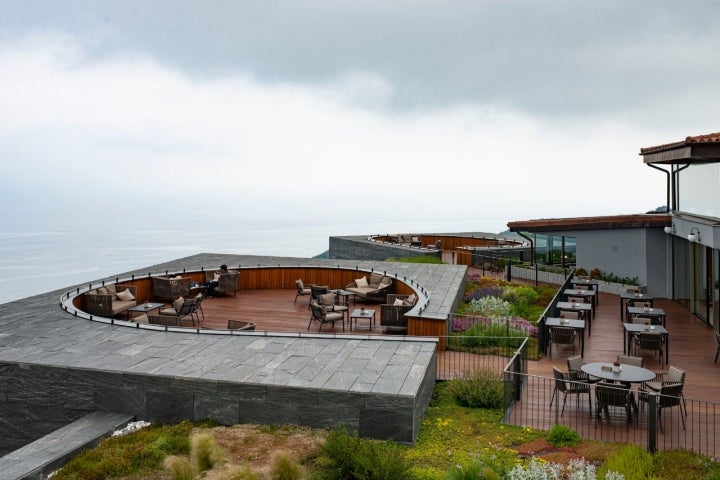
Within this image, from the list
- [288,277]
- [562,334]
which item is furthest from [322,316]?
[288,277]

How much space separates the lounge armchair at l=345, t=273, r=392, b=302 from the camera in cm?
1884

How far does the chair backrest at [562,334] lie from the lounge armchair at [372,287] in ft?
20.8

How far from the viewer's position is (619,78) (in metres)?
41.5

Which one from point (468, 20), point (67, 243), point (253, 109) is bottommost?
point (67, 243)

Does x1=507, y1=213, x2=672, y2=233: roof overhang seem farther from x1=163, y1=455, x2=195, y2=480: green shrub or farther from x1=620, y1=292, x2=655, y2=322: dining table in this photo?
x1=163, y1=455, x2=195, y2=480: green shrub

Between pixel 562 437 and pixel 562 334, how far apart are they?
5.07m

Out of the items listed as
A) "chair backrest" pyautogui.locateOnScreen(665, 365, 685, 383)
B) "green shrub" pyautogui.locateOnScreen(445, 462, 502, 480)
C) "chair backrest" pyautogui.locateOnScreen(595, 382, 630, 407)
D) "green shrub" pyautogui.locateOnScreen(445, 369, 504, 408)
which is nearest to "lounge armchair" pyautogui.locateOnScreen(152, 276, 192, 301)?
"green shrub" pyautogui.locateOnScreen(445, 369, 504, 408)

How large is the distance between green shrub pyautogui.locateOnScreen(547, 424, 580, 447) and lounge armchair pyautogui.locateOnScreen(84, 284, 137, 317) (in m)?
11.8

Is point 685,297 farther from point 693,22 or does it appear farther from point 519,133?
point 519,133

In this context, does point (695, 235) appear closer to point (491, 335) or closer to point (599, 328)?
point (599, 328)

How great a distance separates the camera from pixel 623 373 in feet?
33.4

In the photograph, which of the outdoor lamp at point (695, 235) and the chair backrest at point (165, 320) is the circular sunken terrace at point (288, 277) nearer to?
the chair backrest at point (165, 320)

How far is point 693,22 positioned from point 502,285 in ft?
41.2

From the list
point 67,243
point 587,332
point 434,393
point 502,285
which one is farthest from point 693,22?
point 67,243
